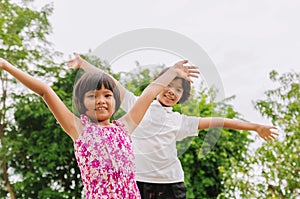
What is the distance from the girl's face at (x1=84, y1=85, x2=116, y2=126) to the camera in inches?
53.3

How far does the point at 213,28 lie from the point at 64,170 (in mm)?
2230

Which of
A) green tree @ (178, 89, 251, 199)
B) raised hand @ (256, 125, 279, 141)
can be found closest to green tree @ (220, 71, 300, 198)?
green tree @ (178, 89, 251, 199)

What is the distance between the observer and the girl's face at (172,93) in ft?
5.13

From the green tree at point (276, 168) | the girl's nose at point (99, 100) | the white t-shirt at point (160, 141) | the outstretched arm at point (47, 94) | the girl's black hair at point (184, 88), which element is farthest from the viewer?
the green tree at point (276, 168)

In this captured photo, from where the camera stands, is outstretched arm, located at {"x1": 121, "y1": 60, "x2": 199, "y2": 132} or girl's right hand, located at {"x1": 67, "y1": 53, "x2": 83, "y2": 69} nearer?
outstretched arm, located at {"x1": 121, "y1": 60, "x2": 199, "y2": 132}

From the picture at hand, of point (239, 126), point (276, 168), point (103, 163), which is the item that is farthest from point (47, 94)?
point (276, 168)

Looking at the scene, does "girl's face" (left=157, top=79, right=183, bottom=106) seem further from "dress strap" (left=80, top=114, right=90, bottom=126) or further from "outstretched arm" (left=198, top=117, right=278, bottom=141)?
"dress strap" (left=80, top=114, right=90, bottom=126)

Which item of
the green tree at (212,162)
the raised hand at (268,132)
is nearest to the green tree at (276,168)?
the green tree at (212,162)

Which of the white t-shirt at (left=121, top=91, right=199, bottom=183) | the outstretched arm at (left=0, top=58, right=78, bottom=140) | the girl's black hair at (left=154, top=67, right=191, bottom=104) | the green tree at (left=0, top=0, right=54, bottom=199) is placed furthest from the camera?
the green tree at (left=0, top=0, right=54, bottom=199)

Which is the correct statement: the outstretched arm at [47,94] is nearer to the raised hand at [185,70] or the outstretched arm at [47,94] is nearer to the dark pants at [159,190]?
the raised hand at [185,70]

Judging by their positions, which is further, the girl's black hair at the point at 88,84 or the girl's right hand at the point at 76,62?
the girl's right hand at the point at 76,62

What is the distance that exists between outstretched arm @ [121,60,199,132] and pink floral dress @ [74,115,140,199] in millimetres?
87

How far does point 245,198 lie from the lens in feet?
11.7

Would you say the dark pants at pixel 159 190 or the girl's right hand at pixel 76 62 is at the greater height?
the girl's right hand at pixel 76 62
